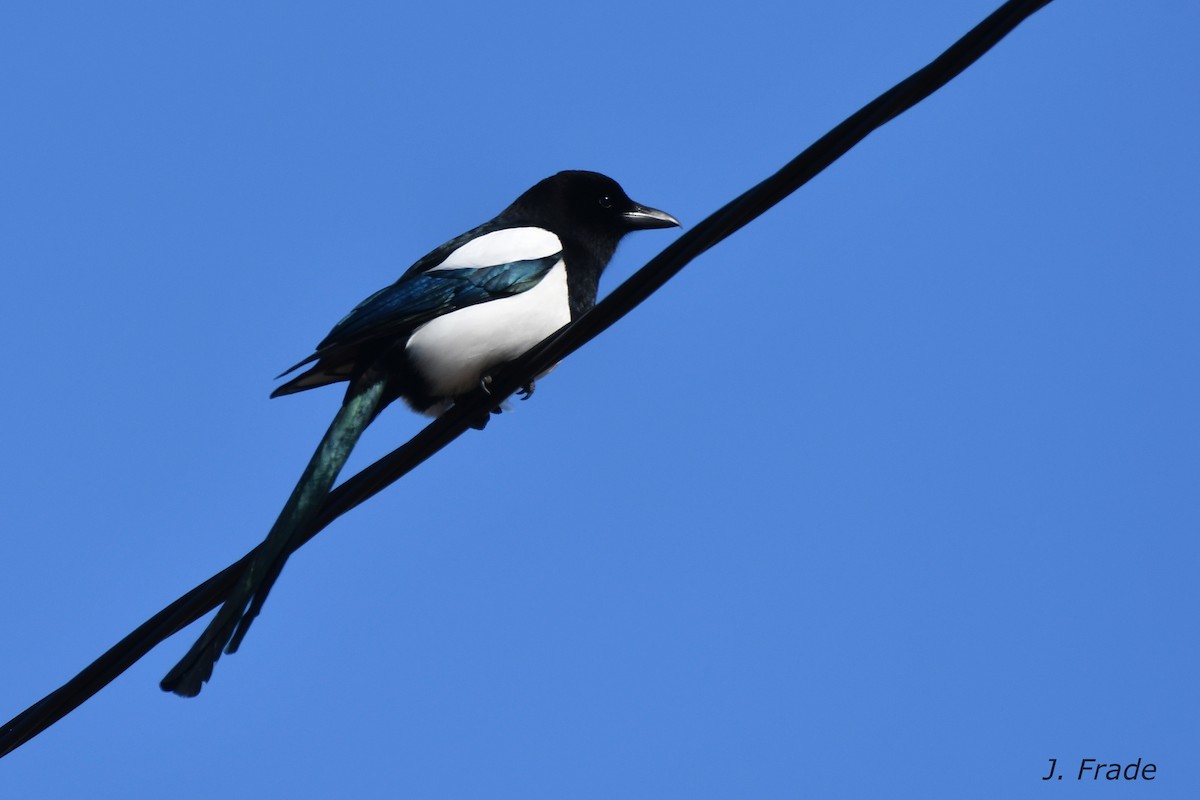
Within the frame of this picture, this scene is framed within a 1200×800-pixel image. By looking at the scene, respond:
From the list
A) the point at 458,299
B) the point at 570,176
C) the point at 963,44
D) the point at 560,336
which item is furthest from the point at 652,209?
the point at 963,44

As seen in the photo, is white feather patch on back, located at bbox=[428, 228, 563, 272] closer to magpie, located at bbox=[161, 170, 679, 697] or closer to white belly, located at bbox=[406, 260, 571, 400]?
magpie, located at bbox=[161, 170, 679, 697]

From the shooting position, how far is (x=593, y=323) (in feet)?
11.5

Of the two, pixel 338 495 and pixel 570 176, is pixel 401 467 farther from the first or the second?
pixel 570 176

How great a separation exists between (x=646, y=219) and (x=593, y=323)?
204 cm

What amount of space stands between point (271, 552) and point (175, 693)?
40 cm

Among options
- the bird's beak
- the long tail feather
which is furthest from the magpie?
the bird's beak

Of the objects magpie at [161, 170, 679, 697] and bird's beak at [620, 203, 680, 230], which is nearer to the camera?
magpie at [161, 170, 679, 697]

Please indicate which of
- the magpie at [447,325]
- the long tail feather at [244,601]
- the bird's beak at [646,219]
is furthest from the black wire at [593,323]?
the bird's beak at [646,219]

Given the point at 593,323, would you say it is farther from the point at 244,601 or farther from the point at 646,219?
the point at 646,219

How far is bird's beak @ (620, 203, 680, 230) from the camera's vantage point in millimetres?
5457

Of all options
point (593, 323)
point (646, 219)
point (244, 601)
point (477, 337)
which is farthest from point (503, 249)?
point (244, 601)

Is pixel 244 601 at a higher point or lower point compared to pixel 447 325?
lower

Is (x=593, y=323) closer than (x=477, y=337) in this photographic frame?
Yes

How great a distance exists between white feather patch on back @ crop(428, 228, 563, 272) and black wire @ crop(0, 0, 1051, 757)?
2.65 feet
